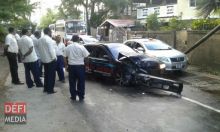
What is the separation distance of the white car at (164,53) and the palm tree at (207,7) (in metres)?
2.27

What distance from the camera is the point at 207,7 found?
46.5 ft

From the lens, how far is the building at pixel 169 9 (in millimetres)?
40375

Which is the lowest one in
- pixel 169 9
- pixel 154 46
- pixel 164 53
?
pixel 164 53

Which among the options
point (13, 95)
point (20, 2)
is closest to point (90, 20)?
point (20, 2)

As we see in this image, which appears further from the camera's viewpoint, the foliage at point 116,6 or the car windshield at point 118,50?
the foliage at point 116,6

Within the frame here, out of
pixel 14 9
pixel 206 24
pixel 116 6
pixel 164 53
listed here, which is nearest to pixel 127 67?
pixel 164 53

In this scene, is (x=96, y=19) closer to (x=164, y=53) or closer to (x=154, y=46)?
(x=154, y=46)

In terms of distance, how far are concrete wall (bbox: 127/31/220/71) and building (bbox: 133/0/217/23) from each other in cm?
1653

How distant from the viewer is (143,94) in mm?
10961

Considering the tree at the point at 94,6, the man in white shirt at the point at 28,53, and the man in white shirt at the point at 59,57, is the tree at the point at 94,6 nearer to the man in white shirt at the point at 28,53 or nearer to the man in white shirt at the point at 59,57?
the man in white shirt at the point at 59,57

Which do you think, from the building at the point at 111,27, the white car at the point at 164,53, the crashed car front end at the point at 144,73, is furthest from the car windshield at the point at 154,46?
the building at the point at 111,27

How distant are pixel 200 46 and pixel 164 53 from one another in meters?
3.32

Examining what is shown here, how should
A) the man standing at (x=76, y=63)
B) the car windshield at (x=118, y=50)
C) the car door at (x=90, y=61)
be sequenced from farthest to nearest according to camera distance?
1. the car door at (x=90, y=61)
2. the car windshield at (x=118, y=50)
3. the man standing at (x=76, y=63)

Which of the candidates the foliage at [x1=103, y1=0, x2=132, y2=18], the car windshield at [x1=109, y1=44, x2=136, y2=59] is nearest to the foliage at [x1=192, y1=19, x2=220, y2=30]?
the car windshield at [x1=109, y1=44, x2=136, y2=59]
